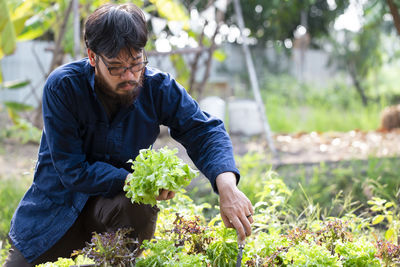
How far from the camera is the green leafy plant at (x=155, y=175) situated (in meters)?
1.62

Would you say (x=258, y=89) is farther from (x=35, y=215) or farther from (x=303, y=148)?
(x=35, y=215)

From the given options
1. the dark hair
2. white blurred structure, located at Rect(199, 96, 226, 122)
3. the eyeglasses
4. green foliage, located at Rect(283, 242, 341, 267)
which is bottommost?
white blurred structure, located at Rect(199, 96, 226, 122)

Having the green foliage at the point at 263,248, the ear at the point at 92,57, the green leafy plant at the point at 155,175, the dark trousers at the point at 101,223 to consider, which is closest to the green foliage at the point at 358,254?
the green foliage at the point at 263,248

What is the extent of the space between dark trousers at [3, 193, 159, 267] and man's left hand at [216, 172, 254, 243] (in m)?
0.39

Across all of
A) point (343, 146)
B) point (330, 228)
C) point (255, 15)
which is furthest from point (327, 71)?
point (330, 228)

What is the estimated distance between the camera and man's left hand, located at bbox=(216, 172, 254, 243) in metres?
1.80

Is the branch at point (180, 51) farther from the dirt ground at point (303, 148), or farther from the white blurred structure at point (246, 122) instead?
the white blurred structure at point (246, 122)

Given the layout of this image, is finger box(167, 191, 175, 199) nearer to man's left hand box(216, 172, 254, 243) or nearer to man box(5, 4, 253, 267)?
man box(5, 4, 253, 267)

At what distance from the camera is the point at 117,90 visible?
1.92 meters

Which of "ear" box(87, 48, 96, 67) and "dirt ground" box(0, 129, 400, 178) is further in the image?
"dirt ground" box(0, 129, 400, 178)

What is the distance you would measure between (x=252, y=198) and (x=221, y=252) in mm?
1288

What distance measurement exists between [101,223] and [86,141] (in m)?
0.38

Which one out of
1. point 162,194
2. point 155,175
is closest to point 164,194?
point 162,194

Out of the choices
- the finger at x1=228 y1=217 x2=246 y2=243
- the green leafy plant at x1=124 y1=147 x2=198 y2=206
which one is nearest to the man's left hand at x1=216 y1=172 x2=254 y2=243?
the finger at x1=228 y1=217 x2=246 y2=243
